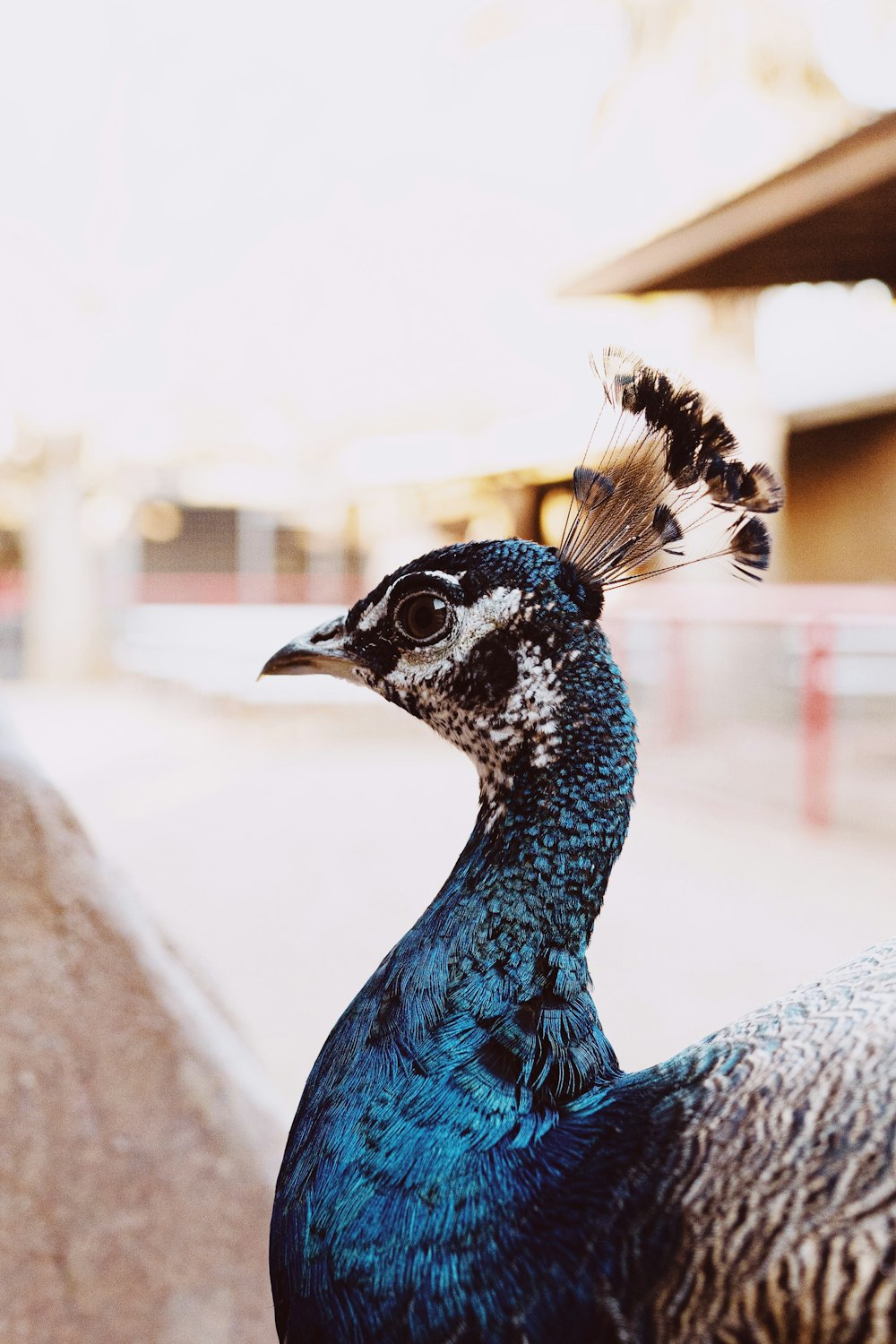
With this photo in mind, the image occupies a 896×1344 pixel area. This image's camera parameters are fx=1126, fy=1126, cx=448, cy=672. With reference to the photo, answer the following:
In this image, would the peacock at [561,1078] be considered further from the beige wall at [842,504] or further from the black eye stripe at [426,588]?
the beige wall at [842,504]

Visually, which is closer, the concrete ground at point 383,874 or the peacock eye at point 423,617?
the peacock eye at point 423,617

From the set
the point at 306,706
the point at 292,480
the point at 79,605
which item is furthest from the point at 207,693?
the point at 292,480

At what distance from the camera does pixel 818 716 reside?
319cm

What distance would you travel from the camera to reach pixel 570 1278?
54cm

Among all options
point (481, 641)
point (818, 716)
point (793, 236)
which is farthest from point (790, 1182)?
point (818, 716)

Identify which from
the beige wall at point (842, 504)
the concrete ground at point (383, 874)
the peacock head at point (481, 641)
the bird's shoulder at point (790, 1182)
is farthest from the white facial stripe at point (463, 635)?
the beige wall at point (842, 504)

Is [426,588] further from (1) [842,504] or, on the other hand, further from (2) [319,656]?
(1) [842,504]

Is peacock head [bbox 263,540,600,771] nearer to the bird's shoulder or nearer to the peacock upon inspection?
the peacock

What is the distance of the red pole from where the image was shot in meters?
3.14

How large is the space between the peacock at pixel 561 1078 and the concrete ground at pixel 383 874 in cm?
75

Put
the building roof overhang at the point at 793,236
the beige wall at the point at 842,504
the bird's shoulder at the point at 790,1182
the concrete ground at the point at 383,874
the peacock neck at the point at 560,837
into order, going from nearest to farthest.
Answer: the bird's shoulder at the point at 790,1182 → the peacock neck at the point at 560,837 → the building roof overhang at the point at 793,236 → the concrete ground at the point at 383,874 → the beige wall at the point at 842,504

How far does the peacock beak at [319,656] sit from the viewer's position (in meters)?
0.71

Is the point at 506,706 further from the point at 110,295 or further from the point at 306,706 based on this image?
the point at 110,295

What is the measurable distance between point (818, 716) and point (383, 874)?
53.8 inches
